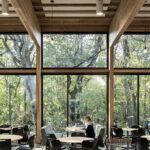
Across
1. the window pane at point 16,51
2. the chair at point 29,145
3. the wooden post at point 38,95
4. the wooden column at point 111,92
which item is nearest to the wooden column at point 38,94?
the wooden post at point 38,95

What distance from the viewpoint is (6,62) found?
1188 cm

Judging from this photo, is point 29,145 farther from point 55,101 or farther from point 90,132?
point 55,101

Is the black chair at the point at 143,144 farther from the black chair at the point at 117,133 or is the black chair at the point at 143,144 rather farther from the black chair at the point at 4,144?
the black chair at the point at 4,144

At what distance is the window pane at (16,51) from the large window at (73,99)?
0.92 m

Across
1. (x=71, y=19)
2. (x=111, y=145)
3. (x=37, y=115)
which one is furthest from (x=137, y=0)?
(x=37, y=115)

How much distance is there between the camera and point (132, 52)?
469 inches

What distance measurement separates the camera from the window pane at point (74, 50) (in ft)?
39.2

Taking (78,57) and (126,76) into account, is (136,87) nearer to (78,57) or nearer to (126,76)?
(126,76)

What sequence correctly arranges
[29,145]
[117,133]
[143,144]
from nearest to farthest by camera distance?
[143,144]
[29,145]
[117,133]

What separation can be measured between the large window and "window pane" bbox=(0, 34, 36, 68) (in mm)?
920

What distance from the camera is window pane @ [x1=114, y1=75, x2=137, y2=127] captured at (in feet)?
39.0

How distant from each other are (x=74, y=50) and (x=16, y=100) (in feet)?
9.14

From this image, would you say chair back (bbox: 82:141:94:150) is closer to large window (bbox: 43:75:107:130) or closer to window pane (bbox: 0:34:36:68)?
large window (bbox: 43:75:107:130)

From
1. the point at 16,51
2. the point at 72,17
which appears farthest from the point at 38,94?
the point at 72,17
